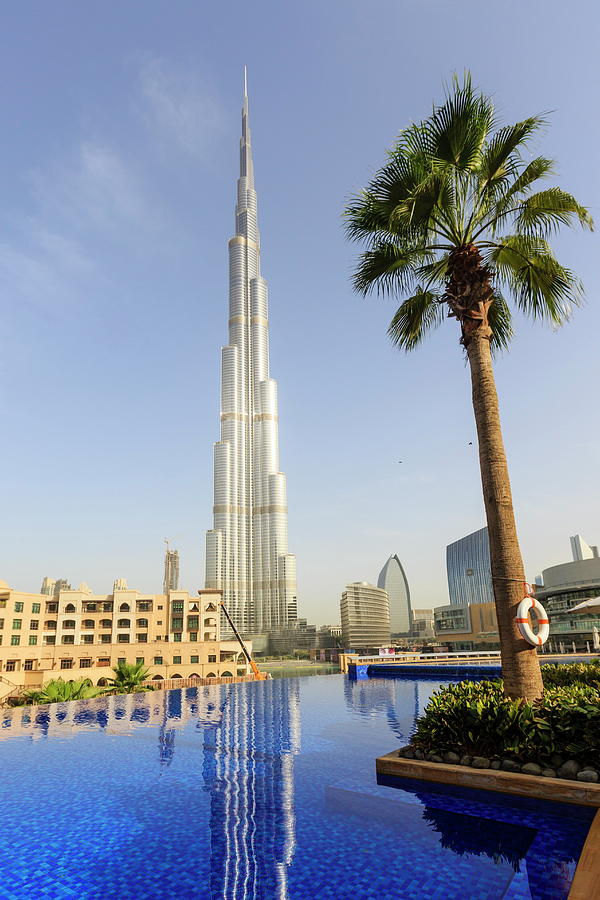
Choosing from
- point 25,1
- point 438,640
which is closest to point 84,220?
point 25,1

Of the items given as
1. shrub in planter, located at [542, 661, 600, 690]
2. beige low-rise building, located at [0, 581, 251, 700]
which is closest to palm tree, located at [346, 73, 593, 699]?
shrub in planter, located at [542, 661, 600, 690]

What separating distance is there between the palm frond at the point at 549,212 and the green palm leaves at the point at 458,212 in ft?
0.07

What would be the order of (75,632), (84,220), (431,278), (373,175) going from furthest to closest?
(75,632) < (84,220) < (431,278) < (373,175)

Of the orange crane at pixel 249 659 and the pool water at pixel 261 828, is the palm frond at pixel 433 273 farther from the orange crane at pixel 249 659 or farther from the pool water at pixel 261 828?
the orange crane at pixel 249 659

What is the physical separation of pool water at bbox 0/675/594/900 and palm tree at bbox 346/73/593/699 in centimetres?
284

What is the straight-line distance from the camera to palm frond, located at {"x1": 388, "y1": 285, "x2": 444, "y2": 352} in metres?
13.2

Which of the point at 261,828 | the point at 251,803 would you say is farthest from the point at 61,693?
the point at 261,828

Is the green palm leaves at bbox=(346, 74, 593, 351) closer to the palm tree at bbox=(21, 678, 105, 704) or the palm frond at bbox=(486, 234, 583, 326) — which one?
the palm frond at bbox=(486, 234, 583, 326)

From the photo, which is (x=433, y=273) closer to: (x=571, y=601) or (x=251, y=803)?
(x=251, y=803)

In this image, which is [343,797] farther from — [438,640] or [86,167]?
[438,640]

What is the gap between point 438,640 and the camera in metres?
113

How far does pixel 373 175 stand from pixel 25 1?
61.3 feet

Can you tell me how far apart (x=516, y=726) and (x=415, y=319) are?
913 centimetres

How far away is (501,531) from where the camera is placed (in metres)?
10.0
